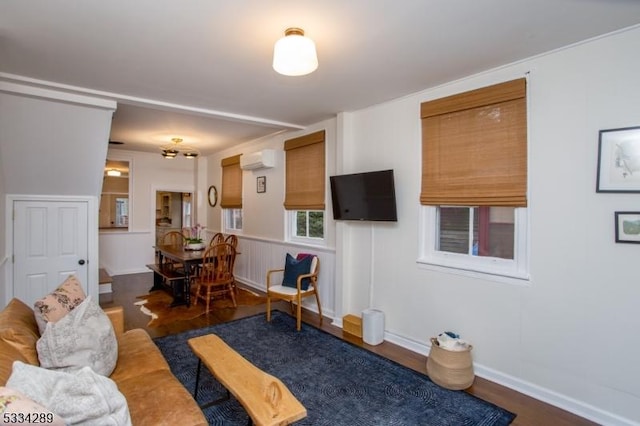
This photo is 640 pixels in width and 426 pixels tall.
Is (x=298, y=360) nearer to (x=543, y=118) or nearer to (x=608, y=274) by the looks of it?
(x=608, y=274)

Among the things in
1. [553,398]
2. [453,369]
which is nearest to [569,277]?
[553,398]

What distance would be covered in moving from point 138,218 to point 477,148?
21.0ft

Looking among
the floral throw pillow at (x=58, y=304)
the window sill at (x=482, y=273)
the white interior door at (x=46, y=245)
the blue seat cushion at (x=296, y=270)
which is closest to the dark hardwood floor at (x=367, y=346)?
the blue seat cushion at (x=296, y=270)

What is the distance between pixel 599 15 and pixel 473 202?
54.0 inches

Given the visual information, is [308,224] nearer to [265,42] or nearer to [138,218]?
[265,42]

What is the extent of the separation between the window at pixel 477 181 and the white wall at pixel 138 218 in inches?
228

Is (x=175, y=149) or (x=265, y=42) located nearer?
(x=265, y=42)

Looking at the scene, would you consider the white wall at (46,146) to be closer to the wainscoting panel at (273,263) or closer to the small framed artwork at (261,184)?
the small framed artwork at (261,184)

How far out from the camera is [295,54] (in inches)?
74.9

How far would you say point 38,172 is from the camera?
361cm

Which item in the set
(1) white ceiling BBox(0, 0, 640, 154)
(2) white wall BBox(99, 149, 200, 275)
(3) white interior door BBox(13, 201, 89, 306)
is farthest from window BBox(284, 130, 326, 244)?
(2) white wall BBox(99, 149, 200, 275)

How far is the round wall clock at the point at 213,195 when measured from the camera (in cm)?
702

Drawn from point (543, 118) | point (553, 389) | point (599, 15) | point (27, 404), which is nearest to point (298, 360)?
point (553, 389)

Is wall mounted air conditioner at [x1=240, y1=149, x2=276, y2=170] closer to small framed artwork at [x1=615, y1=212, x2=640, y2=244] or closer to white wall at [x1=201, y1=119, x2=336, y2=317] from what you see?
white wall at [x1=201, y1=119, x2=336, y2=317]
